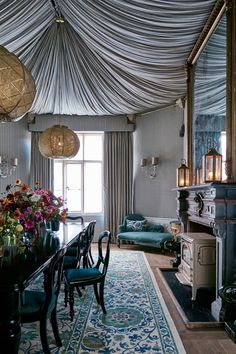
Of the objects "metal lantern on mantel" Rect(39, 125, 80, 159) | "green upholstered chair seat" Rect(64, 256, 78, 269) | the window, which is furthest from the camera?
the window

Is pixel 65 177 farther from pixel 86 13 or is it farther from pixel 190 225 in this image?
pixel 86 13

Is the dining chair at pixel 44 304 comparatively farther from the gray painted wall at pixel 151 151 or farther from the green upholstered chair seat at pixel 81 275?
the gray painted wall at pixel 151 151

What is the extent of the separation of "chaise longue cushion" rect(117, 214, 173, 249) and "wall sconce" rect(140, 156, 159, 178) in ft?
3.75

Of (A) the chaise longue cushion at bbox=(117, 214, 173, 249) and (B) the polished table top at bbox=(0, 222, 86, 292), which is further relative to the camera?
(A) the chaise longue cushion at bbox=(117, 214, 173, 249)

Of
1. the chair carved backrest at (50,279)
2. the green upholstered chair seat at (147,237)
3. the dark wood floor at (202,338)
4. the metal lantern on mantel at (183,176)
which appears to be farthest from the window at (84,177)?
the chair carved backrest at (50,279)

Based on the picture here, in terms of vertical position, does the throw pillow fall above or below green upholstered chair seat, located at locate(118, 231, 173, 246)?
above

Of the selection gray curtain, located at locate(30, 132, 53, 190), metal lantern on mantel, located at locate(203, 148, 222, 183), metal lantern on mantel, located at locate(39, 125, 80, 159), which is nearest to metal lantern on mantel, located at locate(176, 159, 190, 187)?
metal lantern on mantel, located at locate(203, 148, 222, 183)

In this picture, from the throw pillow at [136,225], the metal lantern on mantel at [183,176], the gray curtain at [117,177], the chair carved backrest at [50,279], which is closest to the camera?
the chair carved backrest at [50,279]

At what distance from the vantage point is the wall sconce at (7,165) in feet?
25.1

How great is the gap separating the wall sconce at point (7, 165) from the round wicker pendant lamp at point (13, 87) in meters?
4.71

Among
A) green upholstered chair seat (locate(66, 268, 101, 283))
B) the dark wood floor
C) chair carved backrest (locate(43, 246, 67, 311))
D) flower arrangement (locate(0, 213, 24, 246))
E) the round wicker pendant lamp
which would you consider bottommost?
the dark wood floor

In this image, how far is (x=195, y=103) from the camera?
5.25 metres

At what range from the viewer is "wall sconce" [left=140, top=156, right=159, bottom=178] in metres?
8.01

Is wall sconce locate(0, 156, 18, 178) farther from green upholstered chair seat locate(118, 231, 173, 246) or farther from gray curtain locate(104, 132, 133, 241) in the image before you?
green upholstered chair seat locate(118, 231, 173, 246)
